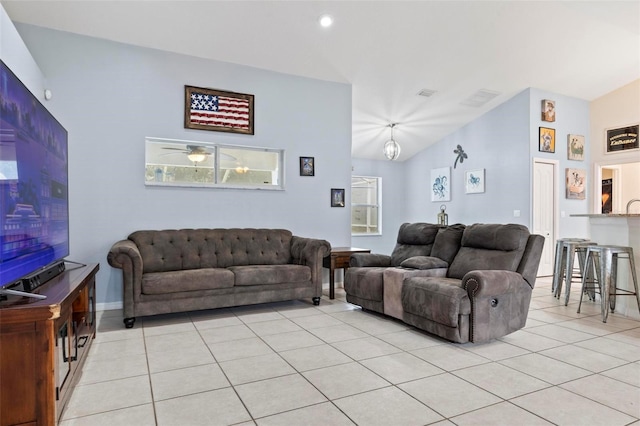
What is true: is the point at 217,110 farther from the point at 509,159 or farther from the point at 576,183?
the point at 576,183

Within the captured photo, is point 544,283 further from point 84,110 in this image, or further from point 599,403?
point 84,110

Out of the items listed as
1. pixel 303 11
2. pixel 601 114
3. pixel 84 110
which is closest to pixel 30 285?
pixel 84 110

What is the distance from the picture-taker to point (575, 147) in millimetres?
7055

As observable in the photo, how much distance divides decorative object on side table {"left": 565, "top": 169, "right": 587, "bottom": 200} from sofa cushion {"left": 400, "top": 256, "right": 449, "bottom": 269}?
443 cm

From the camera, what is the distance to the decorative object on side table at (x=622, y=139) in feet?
21.8

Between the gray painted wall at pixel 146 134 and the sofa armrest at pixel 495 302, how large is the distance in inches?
113

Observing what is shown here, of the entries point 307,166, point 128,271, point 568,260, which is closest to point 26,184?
point 128,271

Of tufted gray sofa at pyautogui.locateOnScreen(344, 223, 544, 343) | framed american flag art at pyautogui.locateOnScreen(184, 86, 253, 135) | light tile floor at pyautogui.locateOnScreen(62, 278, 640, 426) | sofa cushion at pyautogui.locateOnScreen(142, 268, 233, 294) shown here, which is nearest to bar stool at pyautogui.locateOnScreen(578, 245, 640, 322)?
light tile floor at pyautogui.locateOnScreen(62, 278, 640, 426)

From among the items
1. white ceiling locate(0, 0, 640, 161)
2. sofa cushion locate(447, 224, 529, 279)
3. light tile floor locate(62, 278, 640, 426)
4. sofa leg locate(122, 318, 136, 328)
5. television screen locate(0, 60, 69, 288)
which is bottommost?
light tile floor locate(62, 278, 640, 426)

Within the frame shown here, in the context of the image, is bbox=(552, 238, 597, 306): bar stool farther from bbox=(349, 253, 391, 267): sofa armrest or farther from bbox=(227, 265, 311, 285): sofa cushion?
bbox=(227, 265, 311, 285): sofa cushion

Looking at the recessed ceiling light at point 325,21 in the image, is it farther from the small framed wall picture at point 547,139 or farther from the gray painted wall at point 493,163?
the small framed wall picture at point 547,139

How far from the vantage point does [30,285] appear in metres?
2.05

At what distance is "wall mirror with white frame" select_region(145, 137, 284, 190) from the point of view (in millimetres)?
4680

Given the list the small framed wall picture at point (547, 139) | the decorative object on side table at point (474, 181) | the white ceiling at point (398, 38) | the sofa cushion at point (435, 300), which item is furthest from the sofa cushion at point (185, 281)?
the small framed wall picture at point (547, 139)
